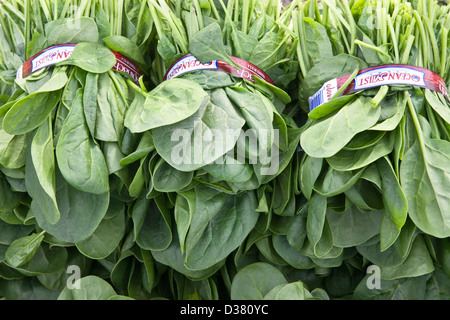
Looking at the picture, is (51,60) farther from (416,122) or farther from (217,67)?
(416,122)

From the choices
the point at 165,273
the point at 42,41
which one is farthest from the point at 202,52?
the point at 165,273

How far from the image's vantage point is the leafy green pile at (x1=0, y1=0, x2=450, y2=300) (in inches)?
23.1

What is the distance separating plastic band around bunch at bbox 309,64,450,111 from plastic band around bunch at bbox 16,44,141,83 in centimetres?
32

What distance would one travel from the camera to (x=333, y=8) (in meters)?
0.68

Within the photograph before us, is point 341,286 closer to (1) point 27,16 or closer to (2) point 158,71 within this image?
(2) point 158,71

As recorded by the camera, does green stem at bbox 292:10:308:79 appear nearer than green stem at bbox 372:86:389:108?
No

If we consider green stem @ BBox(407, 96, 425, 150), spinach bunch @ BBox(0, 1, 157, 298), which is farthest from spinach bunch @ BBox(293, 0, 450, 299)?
spinach bunch @ BBox(0, 1, 157, 298)

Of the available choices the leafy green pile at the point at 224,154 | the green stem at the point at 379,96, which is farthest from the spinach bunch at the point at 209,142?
the green stem at the point at 379,96

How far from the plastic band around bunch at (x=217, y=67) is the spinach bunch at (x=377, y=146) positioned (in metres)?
0.10

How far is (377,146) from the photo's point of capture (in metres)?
0.60

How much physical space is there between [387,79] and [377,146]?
11 cm

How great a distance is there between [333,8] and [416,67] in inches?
6.4

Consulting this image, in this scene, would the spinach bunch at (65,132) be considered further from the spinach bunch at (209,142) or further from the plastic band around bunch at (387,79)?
the plastic band around bunch at (387,79)

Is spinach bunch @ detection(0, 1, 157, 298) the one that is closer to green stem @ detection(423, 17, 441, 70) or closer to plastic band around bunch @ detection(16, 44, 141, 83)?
plastic band around bunch @ detection(16, 44, 141, 83)
